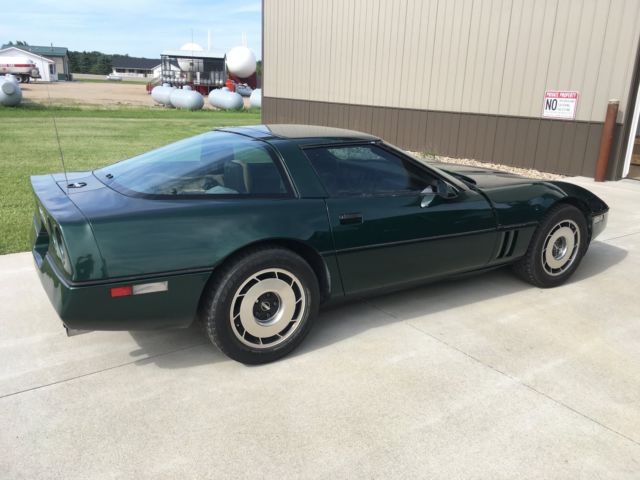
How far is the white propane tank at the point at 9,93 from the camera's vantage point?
22.8 m

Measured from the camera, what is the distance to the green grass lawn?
21.5 ft

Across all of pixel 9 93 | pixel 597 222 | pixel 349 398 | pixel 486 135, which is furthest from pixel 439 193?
pixel 9 93

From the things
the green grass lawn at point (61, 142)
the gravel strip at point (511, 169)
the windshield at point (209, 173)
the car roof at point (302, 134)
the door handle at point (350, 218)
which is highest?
the car roof at point (302, 134)

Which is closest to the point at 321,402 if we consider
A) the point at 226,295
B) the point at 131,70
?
the point at 226,295

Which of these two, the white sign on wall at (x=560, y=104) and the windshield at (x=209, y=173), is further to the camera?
the white sign on wall at (x=560, y=104)

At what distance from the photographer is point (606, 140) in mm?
9156

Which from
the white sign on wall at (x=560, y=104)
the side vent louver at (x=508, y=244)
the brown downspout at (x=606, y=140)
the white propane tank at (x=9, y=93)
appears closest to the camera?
the side vent louver at (x=508, y=244)

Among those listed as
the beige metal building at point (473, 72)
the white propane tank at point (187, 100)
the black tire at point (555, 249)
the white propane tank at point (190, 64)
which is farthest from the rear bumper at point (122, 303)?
the white propane tank at point (190, 64)

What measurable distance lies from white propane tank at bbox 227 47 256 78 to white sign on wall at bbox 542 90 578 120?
43.1 m

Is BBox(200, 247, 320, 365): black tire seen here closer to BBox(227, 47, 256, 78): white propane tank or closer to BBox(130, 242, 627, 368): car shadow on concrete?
BBox(130, 242, 627, 368): car shadow on concrete

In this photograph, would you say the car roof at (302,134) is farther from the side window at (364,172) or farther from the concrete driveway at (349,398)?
the concrete driveway at (349,398)

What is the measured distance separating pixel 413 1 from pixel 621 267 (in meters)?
8.91

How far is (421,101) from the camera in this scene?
488 inches

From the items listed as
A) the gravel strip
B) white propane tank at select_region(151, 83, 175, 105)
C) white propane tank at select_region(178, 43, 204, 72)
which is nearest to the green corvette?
the gravel strip
